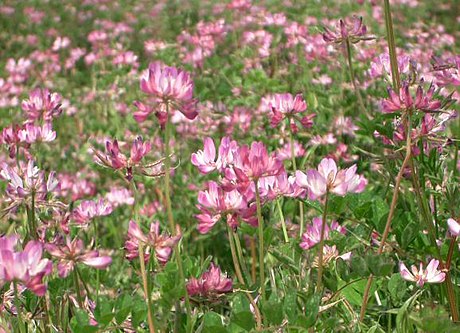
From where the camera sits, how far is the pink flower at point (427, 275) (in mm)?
1487

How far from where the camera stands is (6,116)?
4.35 meters

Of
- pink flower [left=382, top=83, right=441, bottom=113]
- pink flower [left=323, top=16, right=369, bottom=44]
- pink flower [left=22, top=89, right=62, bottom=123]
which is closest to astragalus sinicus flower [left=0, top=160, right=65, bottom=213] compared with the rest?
pink flower [left=22, top=89, right=62, bottom=123]

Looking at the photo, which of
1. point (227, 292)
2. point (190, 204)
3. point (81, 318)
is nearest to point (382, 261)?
point (227, 292)

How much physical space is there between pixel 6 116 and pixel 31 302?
301cm

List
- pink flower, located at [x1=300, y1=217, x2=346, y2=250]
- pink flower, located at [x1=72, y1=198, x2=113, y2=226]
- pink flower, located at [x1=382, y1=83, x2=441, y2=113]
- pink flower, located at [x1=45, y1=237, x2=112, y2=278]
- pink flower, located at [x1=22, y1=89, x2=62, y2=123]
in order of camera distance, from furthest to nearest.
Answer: pink flower, located at [x1=22, y1=89, x2=62, y2=123], pink flower, located at [x1=72, y1=198, x2=113, y2=226], pink flower, located at [x1=300, y1=217, x2=346, y2=250], pink flower, located at [x1=382, y1=83, x2=441, y2=113], pink flower, located at [x1=45, y1=237, x2=112, y2=278]

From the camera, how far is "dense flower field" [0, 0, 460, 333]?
1.31 meters

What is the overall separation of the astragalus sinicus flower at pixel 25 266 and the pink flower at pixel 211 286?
0.37m

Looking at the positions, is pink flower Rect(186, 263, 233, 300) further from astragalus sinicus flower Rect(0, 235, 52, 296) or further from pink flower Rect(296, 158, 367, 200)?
astragalus sinicus flower Rect(0, 235, 52, 296)

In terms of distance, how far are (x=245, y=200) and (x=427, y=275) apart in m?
0.46

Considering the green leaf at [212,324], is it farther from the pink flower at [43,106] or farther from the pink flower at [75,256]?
the pink flower at [43,106]

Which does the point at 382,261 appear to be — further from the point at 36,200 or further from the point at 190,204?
the point at 190,204

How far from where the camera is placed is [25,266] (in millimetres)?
1103

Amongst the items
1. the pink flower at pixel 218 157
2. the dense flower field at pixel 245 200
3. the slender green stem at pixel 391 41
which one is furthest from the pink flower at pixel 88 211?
the slender green stem at pixel 391 41

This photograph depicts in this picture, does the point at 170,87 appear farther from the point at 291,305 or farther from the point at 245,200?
the point at 291,305
